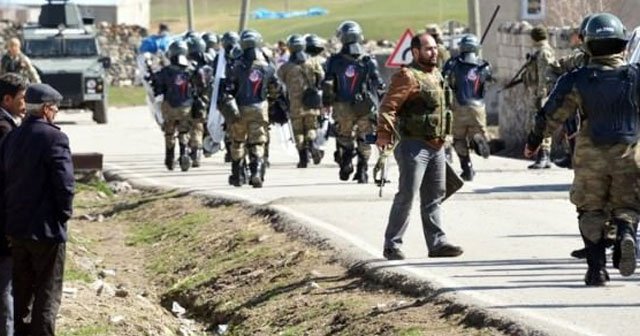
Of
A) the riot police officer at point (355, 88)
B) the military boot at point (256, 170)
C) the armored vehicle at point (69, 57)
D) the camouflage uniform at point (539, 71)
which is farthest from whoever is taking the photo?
the armored vehicle at point (69, 57)

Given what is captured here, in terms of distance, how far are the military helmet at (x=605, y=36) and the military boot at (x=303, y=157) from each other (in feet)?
46.4

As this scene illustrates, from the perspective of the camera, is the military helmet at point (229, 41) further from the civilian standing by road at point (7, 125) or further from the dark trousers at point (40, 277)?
the dark trousers at point (40, 277)

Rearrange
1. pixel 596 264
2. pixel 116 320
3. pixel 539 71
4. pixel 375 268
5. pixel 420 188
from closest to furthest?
pixel 596 264 < pixel 116 320 < pixel 375 268 < pixel 420 188 < pixel 539 71

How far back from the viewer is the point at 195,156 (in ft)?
89.4

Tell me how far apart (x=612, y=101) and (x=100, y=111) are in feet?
101

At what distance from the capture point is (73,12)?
45938 millimetres

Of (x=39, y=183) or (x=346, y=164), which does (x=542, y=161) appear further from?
(x=39, y=183)

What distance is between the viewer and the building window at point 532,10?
3869cm

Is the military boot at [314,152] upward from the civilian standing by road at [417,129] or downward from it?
downward

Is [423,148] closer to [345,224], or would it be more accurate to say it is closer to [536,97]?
[345,224]

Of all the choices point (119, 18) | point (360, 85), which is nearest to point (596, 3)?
point (360, 85)

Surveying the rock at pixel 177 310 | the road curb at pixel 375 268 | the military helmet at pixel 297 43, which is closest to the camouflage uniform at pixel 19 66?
the military helmet at pixel 297 43

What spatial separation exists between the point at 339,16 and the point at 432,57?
249ft

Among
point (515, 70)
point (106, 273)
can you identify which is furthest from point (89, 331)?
point (515, 70)
